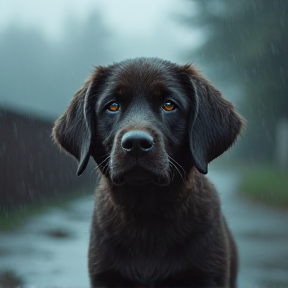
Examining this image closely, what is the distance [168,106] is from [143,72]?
303 mm

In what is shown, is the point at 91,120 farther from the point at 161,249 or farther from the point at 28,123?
the point at 28,123

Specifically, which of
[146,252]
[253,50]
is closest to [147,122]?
[146,252]

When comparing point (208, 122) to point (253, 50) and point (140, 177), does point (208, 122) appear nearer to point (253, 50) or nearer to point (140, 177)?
point (140, 177)

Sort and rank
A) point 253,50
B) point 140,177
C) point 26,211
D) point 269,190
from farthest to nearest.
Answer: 1. point 253,50
2. point 269,190
3. point 26,211
4. point 140,177

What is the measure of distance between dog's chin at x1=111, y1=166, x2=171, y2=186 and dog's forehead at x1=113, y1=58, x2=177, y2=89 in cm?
65

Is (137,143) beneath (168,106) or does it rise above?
beneath

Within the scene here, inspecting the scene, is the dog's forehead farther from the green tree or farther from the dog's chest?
the green tree

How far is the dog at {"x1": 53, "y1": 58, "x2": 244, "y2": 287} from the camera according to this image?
4.63m

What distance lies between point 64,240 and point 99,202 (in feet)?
13.9

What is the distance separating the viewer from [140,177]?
170 inches

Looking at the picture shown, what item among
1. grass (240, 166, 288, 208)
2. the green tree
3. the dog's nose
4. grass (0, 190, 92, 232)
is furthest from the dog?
the green tree

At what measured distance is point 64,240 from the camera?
9.20 metres

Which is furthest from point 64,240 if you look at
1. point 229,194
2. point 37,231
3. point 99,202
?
point 229,194

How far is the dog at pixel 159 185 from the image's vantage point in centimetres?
463
